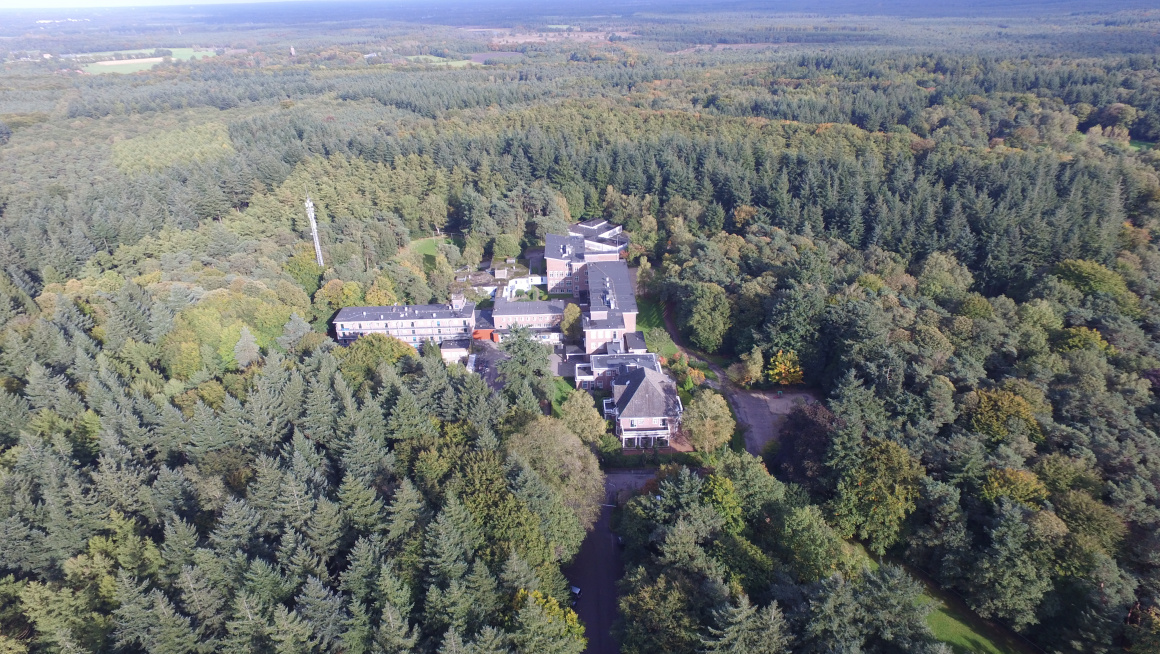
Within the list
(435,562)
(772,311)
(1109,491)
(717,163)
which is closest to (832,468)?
(1109,491)

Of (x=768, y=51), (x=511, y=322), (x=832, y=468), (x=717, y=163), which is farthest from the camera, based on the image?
Answer: (x=768, y=51)

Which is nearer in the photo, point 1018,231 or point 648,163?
point 1018,231

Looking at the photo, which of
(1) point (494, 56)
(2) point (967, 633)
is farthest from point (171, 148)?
(1) point (494, 56)

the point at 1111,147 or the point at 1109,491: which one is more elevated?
the point at 1111,147

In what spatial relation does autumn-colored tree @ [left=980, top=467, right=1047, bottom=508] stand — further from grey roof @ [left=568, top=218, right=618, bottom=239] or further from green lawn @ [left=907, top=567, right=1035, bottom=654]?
grey roof @ [left=568, top=218, right=618, bottom=239]

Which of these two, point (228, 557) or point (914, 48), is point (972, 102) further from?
point (228, 557)
